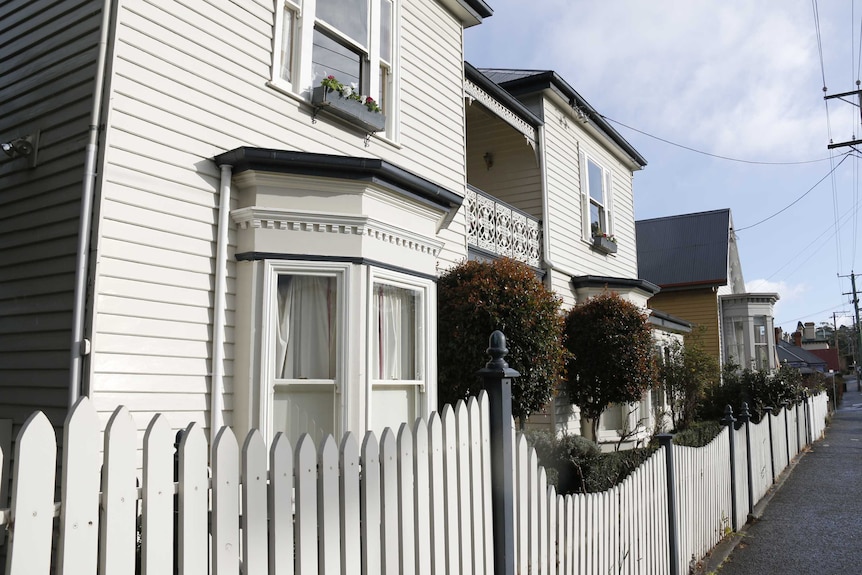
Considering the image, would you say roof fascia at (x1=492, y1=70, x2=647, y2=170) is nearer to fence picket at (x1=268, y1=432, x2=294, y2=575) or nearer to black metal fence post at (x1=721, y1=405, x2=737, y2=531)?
black metal fence post at (x1=721, y1=405, x2=737, y2=531)

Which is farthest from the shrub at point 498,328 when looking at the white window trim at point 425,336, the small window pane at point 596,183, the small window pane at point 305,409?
the small window pane at point 596,183

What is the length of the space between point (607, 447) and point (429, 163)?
8409 mm

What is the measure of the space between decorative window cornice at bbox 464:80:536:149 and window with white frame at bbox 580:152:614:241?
2.52 meters

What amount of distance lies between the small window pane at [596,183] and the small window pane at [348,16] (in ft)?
29.2

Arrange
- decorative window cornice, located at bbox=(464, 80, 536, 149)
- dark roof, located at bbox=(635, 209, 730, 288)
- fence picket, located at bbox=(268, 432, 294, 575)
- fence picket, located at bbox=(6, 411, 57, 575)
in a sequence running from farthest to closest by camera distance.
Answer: dark roof, located at bbox=(635, 209, 730, 288) → decorative window cornice, located at bbox=(464, 80, 536, 149) → fence picket, located at bbox=(268, 432, 294, 575) → fence picket, located at bbox=(6, 411, 57, 575)

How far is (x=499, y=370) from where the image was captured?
370 cm

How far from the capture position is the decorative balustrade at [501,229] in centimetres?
1120

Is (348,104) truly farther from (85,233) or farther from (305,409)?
(305,409)

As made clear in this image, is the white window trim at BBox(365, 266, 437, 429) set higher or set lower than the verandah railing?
higher

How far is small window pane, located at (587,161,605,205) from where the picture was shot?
16.2m

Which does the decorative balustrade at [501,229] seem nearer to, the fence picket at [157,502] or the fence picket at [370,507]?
the fence picket at [370,507]

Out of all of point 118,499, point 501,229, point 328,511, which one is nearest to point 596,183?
point 501,229

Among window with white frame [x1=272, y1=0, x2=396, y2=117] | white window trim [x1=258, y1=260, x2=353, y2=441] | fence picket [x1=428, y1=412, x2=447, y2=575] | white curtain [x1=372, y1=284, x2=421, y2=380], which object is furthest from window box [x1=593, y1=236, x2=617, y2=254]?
fence picket [x1=428, y1=412, x2=447, y2=575]

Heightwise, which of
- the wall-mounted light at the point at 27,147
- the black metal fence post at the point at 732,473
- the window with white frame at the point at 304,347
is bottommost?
the black metal fence post at the point at 732,473
